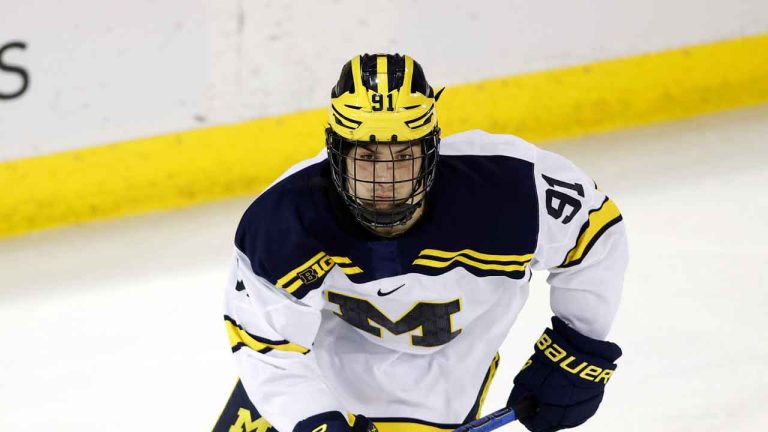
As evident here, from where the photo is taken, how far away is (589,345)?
6.77 feet

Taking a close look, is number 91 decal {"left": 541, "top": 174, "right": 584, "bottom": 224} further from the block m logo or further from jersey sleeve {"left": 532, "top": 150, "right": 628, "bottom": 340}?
the block m logo

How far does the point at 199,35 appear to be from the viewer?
3424mm

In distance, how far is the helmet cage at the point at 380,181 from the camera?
1743mm

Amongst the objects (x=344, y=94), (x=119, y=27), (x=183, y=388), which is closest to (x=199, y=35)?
(x=119, y=27)

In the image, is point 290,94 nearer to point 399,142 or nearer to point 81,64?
point 81,64

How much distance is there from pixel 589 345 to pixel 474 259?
32cm

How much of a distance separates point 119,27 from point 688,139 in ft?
6.53

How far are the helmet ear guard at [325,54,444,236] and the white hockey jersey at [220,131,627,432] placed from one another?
0.09 m

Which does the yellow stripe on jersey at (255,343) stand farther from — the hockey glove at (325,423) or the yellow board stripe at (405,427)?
the yellow board stripe at (405,427)

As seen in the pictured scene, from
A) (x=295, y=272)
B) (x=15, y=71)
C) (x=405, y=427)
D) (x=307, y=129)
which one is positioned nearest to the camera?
(x=295, y=272)

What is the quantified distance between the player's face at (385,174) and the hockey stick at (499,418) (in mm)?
497

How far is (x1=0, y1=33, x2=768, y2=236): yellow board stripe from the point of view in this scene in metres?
3.57

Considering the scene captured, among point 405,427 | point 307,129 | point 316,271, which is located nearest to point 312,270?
point 316,271

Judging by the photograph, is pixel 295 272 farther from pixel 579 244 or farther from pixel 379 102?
pixel 579 244
